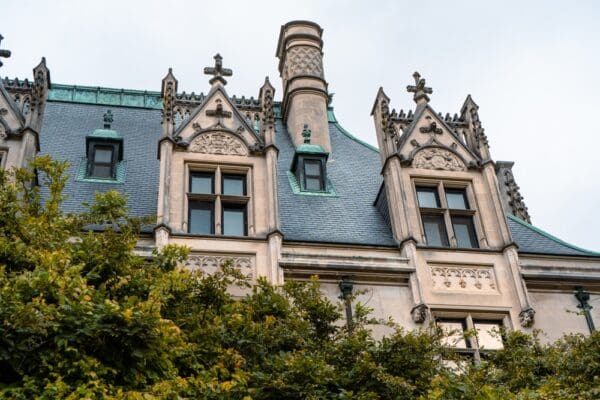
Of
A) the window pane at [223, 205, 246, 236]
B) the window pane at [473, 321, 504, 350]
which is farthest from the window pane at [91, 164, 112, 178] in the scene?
the window pane at [473, 321, 504, 350]

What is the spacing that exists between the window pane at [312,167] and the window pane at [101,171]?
506 centimetres

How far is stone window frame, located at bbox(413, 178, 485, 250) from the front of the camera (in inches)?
778

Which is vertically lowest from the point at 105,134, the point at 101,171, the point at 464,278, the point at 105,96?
the point at 464,278

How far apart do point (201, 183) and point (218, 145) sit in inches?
44.1

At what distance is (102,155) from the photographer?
2216cm

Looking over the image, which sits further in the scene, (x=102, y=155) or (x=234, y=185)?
(x=102, y=155)

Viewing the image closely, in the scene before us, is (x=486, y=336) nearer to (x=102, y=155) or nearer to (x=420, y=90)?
(x=420, y=90)

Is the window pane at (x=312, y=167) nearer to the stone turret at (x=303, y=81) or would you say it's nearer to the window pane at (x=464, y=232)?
the stone turret at (x=303, y=81)

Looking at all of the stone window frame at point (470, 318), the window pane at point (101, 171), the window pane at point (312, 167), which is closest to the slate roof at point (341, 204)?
the window pane at point (312, 167)

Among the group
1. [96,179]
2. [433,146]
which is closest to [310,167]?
[433,146]

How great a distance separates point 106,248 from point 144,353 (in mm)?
2589

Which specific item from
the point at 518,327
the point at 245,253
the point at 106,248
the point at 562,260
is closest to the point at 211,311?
the point at 106,248

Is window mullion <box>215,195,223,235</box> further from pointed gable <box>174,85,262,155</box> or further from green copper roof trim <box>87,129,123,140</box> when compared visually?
green copper roof trim <box>87,129,123,140</box>

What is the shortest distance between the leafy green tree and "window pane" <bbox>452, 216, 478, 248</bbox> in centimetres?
436
